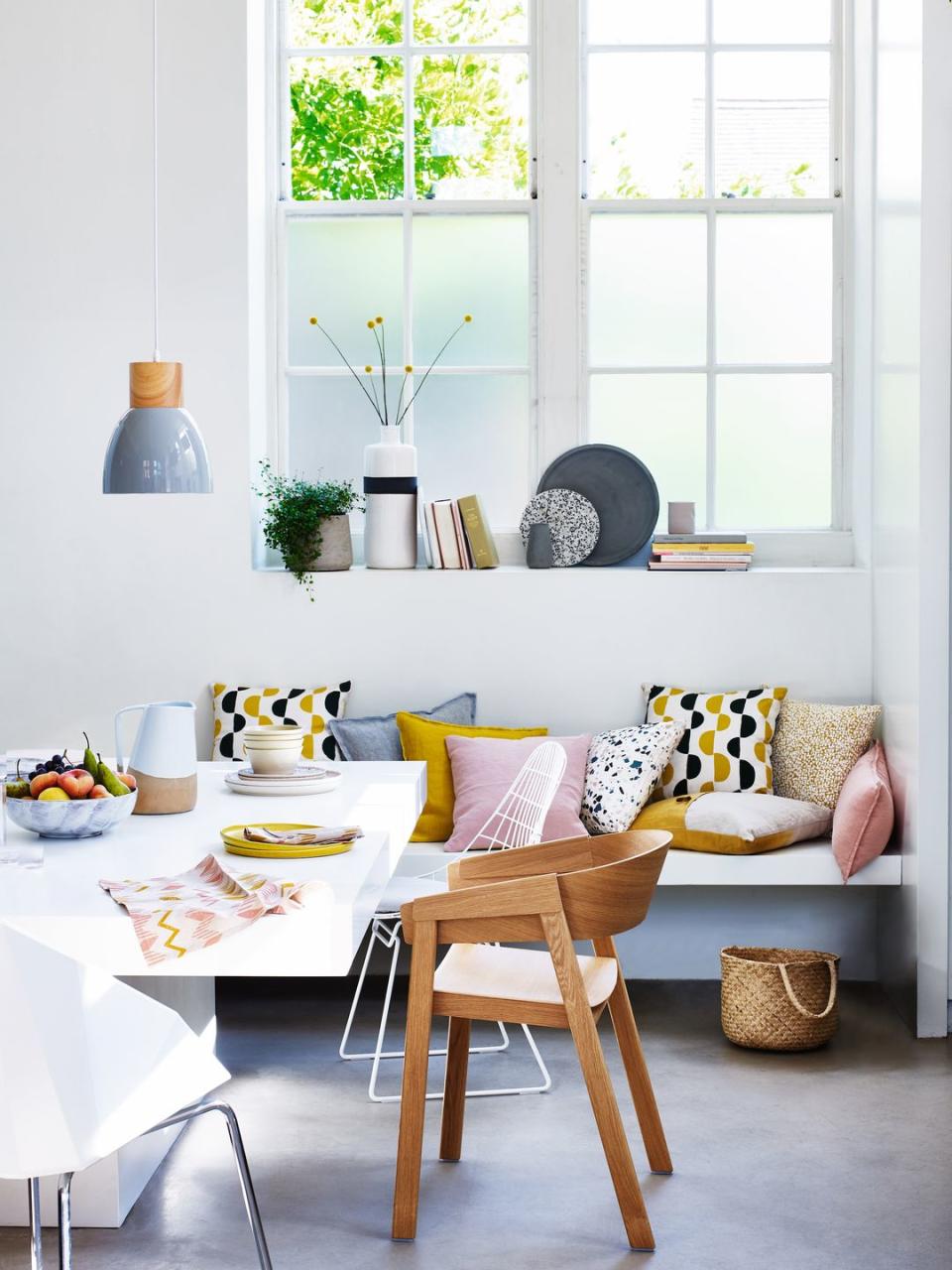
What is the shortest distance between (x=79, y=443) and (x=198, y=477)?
1789 mm

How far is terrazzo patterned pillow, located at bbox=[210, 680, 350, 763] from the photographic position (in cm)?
478

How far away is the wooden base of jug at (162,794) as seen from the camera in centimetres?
317

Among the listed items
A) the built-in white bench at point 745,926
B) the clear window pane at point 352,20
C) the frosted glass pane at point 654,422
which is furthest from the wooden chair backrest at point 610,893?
the clear window pane at point 352,20

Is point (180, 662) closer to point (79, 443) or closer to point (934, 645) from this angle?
point (79, 443)

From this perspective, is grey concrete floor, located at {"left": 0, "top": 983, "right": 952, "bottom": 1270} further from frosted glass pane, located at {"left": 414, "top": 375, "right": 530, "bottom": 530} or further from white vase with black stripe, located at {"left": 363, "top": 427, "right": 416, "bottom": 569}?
frosted glass pane, located at {"left": 414, "top": 375, "right": 530, "bottom": 530}

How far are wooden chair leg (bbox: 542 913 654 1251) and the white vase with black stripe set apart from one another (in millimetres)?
2328

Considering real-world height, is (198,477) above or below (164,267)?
below

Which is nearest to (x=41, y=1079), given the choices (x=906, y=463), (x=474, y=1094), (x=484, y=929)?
(x=484, y=929)

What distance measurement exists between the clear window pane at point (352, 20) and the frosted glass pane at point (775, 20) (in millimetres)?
1152

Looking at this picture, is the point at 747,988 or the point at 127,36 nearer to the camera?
the point at 747,988

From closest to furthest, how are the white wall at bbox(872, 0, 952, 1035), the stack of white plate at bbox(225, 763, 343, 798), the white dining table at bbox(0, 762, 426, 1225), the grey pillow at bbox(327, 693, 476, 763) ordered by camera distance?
the white dining table at bbox(0, 762, 426, 1225) < the stack of white plate at bbox(225, 763, 343, 798) < the white wall at bbox(872, 0, 952, 1035) < the grey pillow at bbox(327, 693, 476, 763)

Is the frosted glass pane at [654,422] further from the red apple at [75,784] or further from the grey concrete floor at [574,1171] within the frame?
the red apple at [75,784]

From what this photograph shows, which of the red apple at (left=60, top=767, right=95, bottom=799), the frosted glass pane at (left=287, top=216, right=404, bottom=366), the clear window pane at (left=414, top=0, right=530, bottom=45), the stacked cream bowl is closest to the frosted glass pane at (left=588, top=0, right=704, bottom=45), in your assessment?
the clear window pane at (left=414, top=0, right=530, bottom=45)

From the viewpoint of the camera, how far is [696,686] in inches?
193
